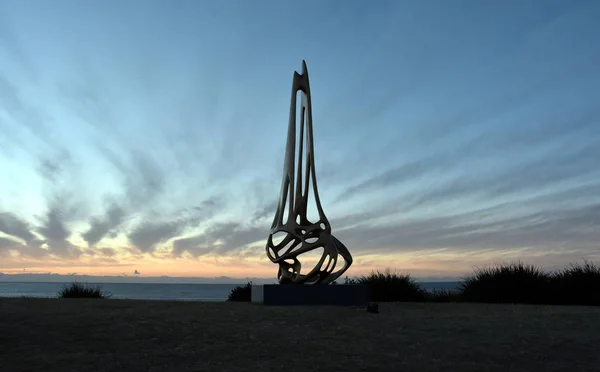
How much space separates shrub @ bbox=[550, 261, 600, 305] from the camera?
15000mm

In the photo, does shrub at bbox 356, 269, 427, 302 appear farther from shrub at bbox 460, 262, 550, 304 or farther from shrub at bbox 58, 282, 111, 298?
shrub at bbox 58, 282, 111, 298

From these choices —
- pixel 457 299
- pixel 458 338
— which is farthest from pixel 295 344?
pixel 457 299

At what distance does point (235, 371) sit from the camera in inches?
205

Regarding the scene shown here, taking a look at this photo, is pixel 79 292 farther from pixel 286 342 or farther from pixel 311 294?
pixel 286 342

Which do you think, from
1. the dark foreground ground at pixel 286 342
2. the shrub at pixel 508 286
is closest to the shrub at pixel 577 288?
the shrub at pixel 508 286

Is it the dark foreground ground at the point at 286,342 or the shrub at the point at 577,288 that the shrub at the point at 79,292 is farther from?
the shrub at the point at 577,288

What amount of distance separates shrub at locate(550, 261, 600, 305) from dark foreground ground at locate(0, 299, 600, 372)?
5.83 metres

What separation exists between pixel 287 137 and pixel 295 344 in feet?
→ 28.0

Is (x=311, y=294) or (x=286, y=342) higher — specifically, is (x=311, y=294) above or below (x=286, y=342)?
above

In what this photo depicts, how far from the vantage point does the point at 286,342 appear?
21.9ft

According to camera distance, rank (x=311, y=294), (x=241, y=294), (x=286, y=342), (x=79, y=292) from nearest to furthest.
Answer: (x=286, y=342)
(x=311, y=294)
(x=79, y=292)
(x=241, y=294)

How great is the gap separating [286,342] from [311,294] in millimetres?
6043

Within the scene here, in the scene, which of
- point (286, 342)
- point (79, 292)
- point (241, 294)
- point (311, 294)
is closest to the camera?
point (286, 342)

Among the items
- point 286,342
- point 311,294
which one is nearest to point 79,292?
point 311,294
